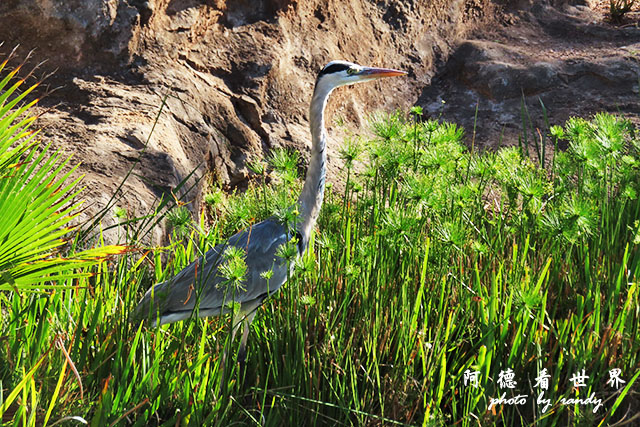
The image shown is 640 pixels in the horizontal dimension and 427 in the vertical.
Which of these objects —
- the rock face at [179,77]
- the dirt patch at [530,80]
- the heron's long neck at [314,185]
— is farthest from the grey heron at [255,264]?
the dirt patch at [530,80]

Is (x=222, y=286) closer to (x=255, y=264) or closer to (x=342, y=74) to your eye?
(x=255, y=264)

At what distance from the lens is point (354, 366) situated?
Answer: 259cm

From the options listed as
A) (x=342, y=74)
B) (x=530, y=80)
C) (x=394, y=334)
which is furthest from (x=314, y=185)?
(x=530, y=80)

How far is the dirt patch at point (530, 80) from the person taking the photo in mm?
6125

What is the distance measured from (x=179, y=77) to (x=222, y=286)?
2.48 m

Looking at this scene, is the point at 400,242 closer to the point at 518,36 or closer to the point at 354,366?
the point at 354,366

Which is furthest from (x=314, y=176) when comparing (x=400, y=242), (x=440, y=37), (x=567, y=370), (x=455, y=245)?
(x=440, y=37)

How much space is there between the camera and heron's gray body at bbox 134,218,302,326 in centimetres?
286

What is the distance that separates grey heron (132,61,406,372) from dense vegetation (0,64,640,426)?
→ 8 cm

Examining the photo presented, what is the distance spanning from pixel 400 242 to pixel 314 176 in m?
0.69

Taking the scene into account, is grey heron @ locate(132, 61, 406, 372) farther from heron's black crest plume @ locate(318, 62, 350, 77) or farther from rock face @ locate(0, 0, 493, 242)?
rock face @ locate(0, 0, 493, 242)

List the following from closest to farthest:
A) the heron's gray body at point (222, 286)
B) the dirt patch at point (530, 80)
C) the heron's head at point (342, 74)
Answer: the heron's gray body at point (222, 286) → the heron's head at point (342, 74) → the dirt patch at point (530, 80)

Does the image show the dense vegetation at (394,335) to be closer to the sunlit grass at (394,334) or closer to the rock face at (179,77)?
the sunlit grass at (394,334)

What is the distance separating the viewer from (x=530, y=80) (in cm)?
640
